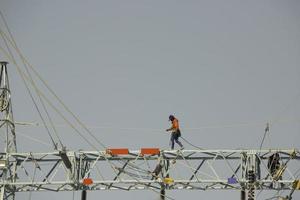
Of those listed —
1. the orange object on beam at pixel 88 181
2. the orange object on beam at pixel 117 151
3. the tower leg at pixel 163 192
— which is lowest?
the tower leg at pixel 163 192

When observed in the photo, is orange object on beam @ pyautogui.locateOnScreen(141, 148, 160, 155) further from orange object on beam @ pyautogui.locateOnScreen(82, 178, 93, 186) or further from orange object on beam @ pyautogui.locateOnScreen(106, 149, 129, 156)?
orange object on beam @ pyautogui.locateOnScreen(82, 178, 93, 186)

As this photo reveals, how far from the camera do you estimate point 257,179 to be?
70.1 meters

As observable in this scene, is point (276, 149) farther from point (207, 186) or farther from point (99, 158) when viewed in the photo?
point (99, 158)

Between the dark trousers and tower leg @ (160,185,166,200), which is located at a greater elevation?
the dark trousers

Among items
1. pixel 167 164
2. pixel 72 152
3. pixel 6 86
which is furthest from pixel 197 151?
pixel 6 86

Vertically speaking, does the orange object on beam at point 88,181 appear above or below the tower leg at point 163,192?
above

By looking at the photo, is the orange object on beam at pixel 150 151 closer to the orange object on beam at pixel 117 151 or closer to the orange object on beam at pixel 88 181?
the orange object on beam at pixel 117 151

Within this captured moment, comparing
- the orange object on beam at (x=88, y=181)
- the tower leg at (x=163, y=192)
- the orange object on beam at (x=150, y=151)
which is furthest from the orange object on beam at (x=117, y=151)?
the tower leg at (x=163, y=192)

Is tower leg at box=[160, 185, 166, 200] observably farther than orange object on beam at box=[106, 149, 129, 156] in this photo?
Yes

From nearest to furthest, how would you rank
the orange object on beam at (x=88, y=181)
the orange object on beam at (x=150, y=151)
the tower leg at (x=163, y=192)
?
the orange object on beam at (x=150, y=151), the orange object on beam at (x=88, y=181), the tower leg at (x=163, y=192)

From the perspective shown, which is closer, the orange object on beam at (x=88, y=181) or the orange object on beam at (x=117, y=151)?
the orange object on beam at (x=88, y=181)

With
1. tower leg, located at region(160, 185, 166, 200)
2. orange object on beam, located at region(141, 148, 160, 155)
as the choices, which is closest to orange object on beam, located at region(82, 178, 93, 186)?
orange object on beam, located at region(141, 148, 160, 155)

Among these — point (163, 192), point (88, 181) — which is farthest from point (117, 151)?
point (163, 192)

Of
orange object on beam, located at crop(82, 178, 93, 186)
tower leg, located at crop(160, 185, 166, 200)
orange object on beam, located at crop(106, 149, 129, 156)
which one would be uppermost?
orange object on beam, located at crop(106, 149, 129, 156)
